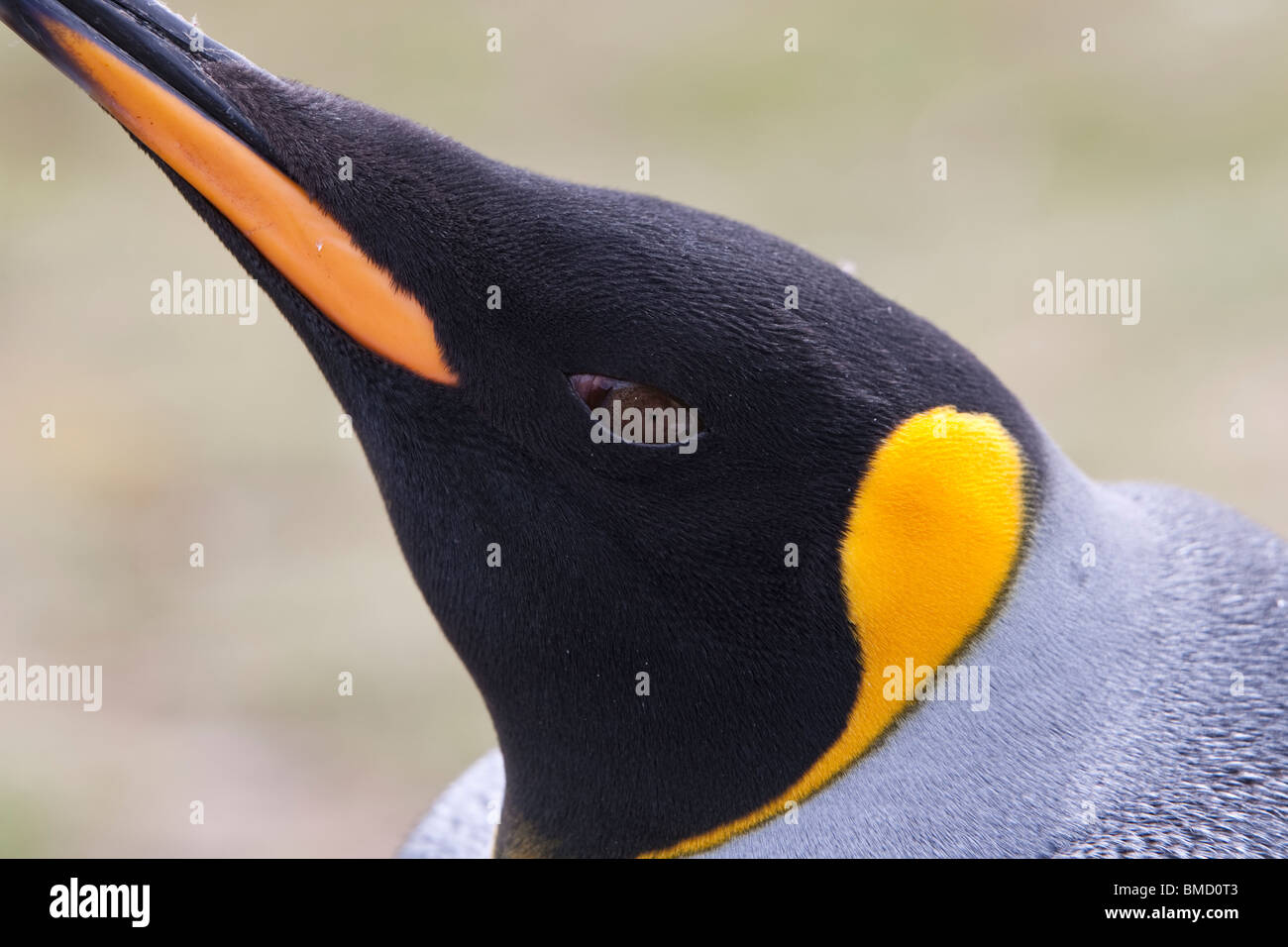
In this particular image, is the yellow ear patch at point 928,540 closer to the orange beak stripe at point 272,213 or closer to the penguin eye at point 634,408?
the penguin eye at point 634,408

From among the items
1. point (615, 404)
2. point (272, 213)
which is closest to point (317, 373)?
point (272, 213)

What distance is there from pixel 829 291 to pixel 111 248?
6196 millimetres

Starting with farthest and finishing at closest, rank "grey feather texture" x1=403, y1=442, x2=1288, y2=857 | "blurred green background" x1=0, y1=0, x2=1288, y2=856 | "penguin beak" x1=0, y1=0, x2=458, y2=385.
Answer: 1. "blurred green background" x1=0, y1=0, x2=1288, y2=856
2. "grey feather texture" x1=403, y1=442, x2=1288, y2=857
3. "penguin beak" x1=0, y1=0, x2=458, y2=385

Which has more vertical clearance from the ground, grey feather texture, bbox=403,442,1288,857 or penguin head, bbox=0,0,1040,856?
penguin head, bbox=0,0,1040,856

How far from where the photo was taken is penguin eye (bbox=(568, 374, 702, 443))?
4.25 feet

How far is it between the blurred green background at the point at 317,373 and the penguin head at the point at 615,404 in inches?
113

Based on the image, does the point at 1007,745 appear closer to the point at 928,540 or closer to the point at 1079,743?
the point at 1079,743

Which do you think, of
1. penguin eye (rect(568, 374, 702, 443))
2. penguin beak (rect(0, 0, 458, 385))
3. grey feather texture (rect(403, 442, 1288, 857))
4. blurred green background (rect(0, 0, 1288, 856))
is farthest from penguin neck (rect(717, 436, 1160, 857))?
blurred green background (rect(0, 0, 1288, 856))

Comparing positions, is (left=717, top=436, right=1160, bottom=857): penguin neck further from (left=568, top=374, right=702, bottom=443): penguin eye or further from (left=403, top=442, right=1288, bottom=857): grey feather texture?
(left=568, top=374, right=702, bottom=443): penguin eye

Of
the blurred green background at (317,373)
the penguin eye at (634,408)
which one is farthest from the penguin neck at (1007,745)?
the blurred green background at (317,373)

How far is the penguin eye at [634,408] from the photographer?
1294 mm

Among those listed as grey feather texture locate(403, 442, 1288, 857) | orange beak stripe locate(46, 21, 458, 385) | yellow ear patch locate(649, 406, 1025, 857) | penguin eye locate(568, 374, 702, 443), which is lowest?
grey feather texture locate(403, 442, 1288, 857)

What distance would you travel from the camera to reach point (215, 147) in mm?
1288

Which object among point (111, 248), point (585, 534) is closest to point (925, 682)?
point (585, 534)
